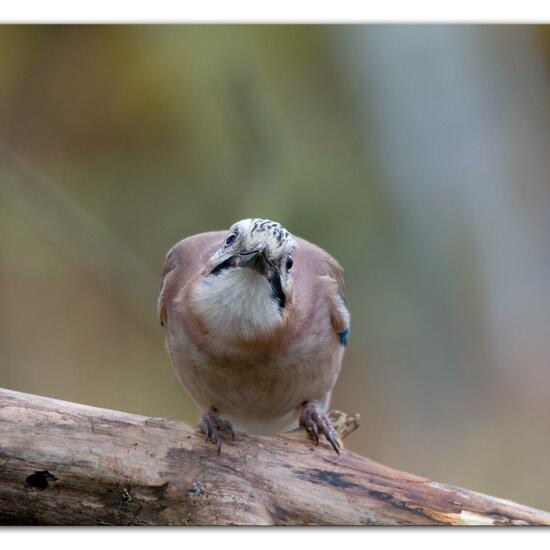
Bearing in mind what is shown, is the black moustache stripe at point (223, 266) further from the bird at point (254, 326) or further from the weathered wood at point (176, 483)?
the weathered wood at point (176, 483)

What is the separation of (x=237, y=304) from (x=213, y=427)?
58 centimetres

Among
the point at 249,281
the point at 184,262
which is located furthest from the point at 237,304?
the point at 184,262

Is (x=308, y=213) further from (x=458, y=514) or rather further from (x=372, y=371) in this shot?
(x=458, y=514)

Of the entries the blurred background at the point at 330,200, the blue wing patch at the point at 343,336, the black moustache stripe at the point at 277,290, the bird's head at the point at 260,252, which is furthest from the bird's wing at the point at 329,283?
the blurred background at the point at 330,200

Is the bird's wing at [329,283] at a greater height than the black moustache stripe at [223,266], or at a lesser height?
greater

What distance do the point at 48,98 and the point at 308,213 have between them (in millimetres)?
1388

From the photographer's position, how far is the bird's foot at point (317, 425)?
3566 millimetres

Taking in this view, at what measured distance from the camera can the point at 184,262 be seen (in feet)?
12.3

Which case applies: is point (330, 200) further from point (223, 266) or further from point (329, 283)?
point (223, 266)

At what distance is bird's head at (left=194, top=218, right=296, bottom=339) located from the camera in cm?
315

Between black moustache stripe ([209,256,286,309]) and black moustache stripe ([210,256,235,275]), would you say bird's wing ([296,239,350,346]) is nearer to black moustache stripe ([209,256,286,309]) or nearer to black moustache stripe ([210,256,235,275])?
black moustache stripe ([209,256,286,309])

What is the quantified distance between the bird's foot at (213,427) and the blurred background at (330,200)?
2.27 ft

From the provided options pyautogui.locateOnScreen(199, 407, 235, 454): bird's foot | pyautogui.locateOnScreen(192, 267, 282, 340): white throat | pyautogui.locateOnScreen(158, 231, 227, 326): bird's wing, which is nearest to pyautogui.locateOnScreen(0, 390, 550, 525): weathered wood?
pyautogui.locateOnScreen(199, 407, 235, 454): bird's foot
